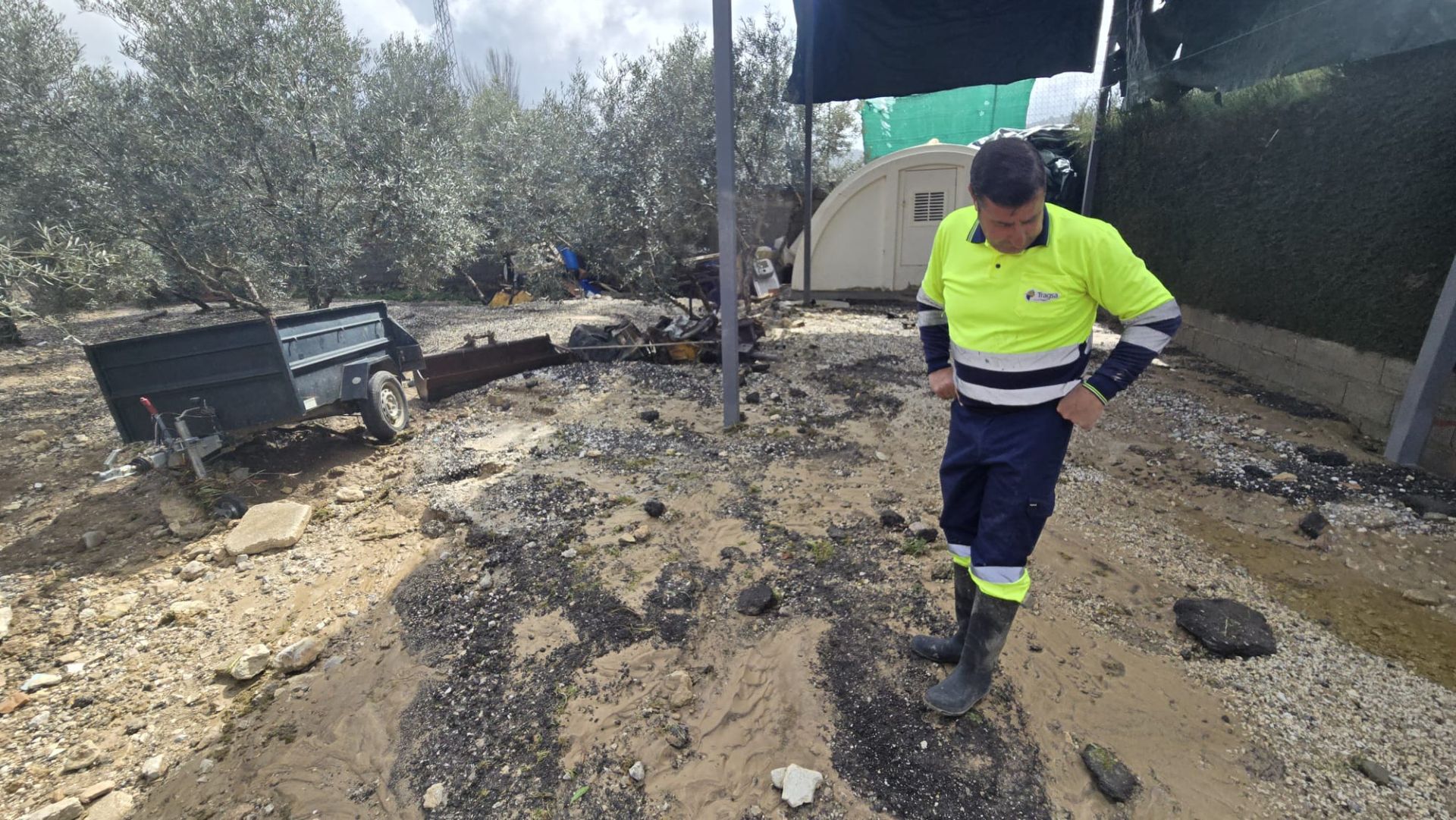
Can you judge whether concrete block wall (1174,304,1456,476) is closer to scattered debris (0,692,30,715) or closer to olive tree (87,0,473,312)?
scattered debris (0,692,30,715)

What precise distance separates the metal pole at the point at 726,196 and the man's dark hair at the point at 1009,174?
3220mm

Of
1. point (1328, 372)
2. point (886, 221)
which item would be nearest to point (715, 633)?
point (1328, 372)

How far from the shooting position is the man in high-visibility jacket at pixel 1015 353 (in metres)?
1.89

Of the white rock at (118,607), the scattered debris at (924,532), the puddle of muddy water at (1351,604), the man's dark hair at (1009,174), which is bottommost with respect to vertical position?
the puddle of muddy water at (1351,604)

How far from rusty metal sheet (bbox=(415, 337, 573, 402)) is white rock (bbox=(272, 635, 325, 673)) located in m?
3.73

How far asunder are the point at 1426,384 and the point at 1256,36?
13.7 ft

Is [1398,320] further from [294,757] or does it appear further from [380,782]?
[294,757]

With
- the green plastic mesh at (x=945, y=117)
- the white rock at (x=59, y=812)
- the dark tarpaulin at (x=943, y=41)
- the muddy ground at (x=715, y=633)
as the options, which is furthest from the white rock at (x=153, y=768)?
the green plastic mesh at (x=945, y=117)

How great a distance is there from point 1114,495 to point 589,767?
12.2 ft

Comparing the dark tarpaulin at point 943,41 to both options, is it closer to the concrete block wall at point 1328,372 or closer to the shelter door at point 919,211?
the shelter door at point 919,211

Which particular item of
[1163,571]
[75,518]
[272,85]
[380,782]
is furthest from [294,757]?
[272,85]

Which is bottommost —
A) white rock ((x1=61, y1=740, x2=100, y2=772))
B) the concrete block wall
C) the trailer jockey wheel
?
white rock ((x1=61, y1=740, x2=100, y2=772))

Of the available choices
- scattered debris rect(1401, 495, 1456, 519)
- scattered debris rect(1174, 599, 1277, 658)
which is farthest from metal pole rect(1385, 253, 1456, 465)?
scattered debris rect(1174, 599, 1277, 658)

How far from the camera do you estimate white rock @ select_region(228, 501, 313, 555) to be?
3.94 meters
